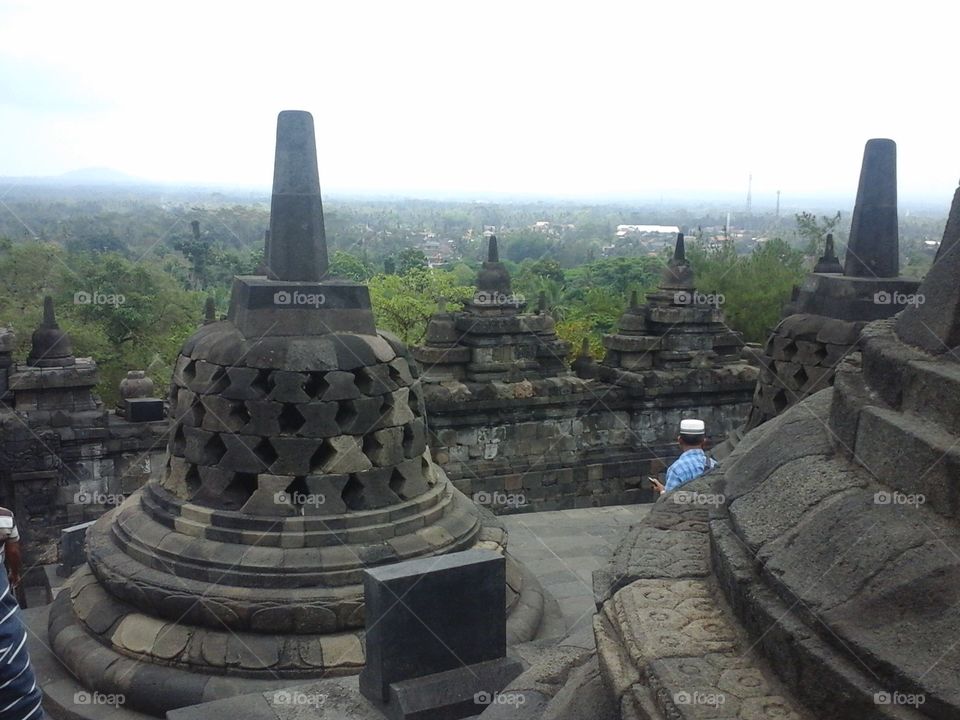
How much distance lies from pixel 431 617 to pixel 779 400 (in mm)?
4459

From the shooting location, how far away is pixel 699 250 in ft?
137

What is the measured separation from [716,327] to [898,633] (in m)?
11.5

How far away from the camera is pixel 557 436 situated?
11.6m

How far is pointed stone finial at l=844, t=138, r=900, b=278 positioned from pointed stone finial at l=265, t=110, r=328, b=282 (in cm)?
477

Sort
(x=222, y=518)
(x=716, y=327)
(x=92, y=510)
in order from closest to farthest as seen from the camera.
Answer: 1. (x=222, y=518)
2. (x=92, y=510)
3. (x=716, y=327)

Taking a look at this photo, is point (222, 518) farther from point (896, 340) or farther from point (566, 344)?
point (566, 344)

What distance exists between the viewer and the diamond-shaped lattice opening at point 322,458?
542 centimetres

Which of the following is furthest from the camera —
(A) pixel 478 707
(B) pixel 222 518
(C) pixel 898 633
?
(B) pixel 222 518

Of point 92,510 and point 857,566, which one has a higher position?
point 857,566

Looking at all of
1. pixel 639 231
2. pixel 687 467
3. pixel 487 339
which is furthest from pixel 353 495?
pixel 639 231

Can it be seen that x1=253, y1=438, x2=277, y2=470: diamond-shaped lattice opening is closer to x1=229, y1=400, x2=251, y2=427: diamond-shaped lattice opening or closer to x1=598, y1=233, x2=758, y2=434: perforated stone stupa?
x1=229, y1=400, x2=251, y2=427: diamond-shaped lattice opening

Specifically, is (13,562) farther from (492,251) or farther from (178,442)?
(492,251)

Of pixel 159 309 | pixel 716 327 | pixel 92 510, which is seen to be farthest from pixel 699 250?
pixel 92 510

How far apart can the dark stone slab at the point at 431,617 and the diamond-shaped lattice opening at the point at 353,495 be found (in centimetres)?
113
